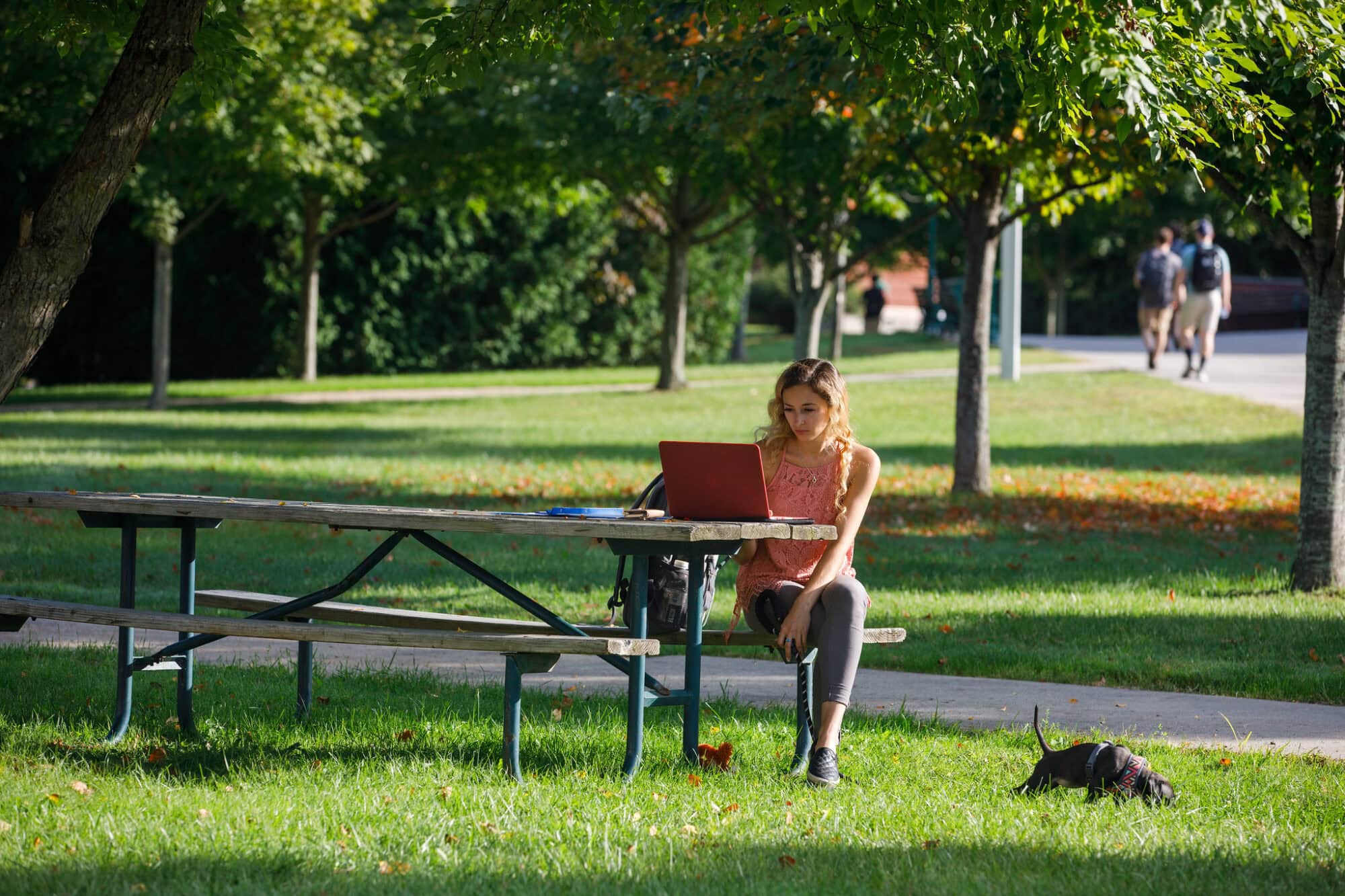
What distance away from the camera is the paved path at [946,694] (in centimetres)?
570

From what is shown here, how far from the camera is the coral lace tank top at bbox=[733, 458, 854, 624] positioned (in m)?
5.25

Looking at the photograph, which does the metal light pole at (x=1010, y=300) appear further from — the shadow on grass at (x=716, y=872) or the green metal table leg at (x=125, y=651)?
the shadow on grass at (x=716, y=872)

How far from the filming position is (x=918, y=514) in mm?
12383

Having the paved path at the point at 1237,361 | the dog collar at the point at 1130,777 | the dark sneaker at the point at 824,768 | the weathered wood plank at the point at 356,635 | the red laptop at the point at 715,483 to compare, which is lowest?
the dark sneaker at the point at 824,768

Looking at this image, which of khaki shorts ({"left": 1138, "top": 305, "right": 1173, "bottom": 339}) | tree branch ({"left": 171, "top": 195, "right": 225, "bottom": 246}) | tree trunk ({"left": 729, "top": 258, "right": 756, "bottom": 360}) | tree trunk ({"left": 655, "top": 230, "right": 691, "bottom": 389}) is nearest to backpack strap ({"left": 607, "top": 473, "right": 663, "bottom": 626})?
tree branch ({"left": 171, "top": 195, "right": 225, "bottom": 246})

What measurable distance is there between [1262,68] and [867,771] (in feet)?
16.7

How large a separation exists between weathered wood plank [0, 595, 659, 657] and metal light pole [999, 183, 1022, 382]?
1716 centimetres

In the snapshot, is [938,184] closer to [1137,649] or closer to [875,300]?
[1137,649]

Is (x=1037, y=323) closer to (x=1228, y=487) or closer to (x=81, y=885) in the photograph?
(x=1228, y=487)

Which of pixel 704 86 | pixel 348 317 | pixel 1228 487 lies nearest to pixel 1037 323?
pixel 348 317

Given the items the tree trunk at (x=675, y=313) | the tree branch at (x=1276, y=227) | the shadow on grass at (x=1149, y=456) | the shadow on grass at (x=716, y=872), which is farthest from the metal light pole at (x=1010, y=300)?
the shadow on grass at (x=716, y=872)

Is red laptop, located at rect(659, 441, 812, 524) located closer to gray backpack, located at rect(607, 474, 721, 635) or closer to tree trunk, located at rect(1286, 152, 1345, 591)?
gray backpack, located at rect(607, 474, 721, 635)

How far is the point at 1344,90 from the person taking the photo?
695 centimetres

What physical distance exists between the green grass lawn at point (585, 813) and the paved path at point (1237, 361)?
1349 centimetres
